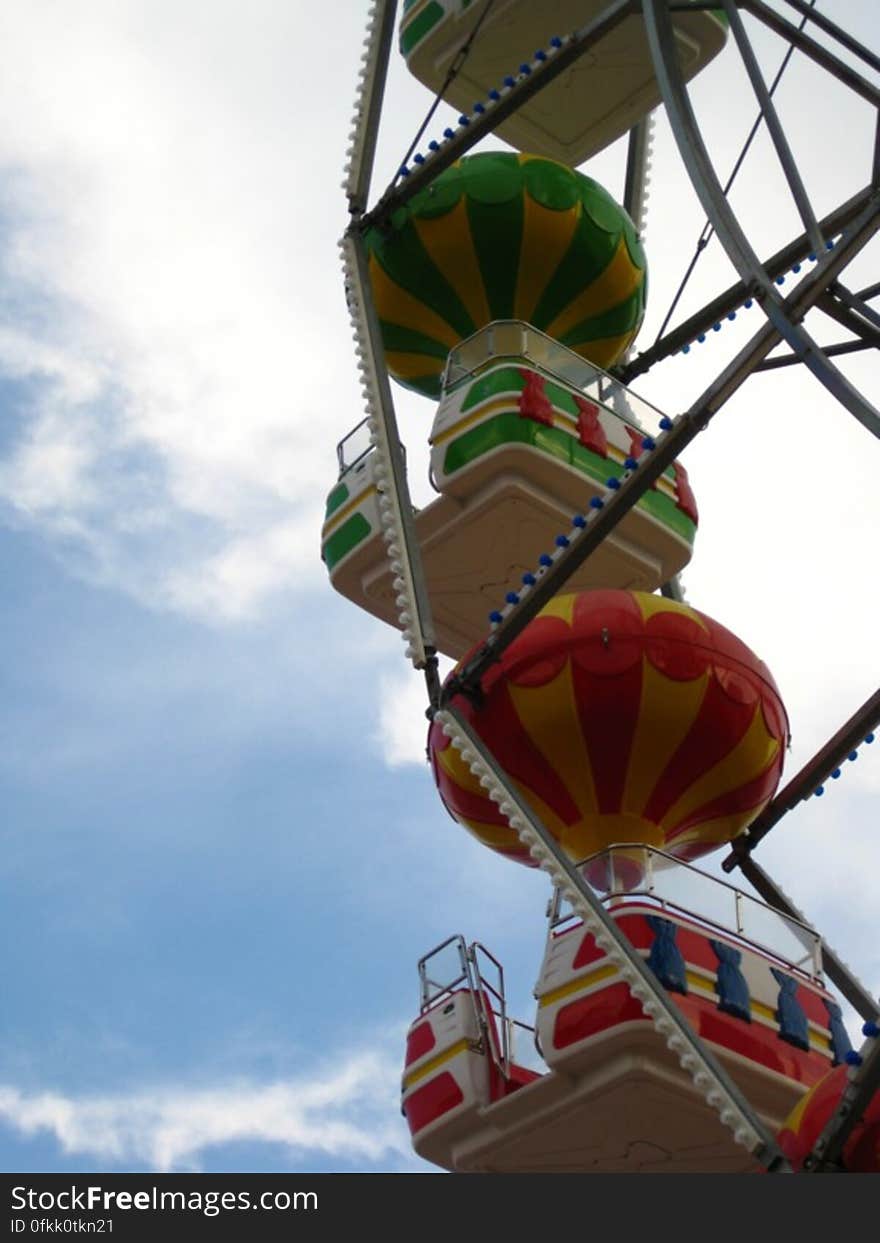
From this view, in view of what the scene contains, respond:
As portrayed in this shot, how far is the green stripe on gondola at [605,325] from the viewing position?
17.1 meters

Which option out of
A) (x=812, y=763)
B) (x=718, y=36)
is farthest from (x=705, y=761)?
(x=718, y=36)

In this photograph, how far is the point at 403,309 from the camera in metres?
17.0

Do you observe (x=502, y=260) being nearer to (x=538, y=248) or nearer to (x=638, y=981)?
(x=538, y=248)

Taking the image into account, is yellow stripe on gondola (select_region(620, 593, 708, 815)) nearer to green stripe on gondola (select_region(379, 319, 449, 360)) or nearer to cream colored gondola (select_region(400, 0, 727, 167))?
green stripe on gondola (select_region(379, 319, 449, 360))

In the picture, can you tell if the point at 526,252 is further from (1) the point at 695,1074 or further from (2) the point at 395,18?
(1) the point at 695,1074

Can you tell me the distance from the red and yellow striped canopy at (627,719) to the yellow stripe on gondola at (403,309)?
12.3 ft

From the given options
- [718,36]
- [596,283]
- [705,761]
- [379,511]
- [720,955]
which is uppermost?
[718,36]

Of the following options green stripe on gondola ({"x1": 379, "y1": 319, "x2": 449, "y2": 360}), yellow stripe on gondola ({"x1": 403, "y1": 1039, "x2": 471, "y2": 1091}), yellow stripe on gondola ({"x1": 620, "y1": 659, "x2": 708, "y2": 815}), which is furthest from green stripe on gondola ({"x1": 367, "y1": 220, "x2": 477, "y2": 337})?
yellow stripe on gondola ({"x1": 403, "y1": 1039, "x2": 471, "y2": 1091})

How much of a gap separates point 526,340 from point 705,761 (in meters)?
3.96

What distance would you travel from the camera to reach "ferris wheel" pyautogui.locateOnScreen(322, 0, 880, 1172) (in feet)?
39.8

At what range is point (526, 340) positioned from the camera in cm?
1609

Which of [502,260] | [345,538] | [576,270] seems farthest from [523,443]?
[576,270]

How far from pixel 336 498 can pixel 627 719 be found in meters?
3.65

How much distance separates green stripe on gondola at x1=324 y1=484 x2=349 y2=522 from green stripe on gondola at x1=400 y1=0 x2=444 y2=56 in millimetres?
4525
